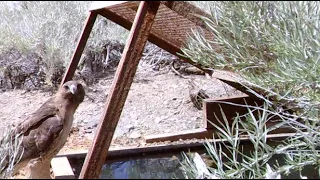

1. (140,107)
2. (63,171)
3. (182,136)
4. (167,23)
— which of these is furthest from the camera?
Result: (140,107)

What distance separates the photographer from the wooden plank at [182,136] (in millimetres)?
4992

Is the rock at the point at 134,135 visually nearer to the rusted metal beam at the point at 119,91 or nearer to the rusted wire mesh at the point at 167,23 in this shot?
the rusted wire mesh at the point at 167,23

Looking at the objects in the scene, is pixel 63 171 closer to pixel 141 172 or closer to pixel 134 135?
pixel 141 172

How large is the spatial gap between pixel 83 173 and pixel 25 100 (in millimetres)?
2401

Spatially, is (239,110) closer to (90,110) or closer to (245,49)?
(90,110)

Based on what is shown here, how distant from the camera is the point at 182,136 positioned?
5.08 m

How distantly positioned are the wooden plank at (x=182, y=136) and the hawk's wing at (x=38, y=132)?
1.75m

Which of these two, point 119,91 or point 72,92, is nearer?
point 119,91

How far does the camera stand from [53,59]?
17.9 ft

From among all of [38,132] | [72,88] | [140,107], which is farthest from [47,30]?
[38,132]

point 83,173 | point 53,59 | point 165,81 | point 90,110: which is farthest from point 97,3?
point 165,81

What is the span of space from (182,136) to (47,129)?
1.98 meters

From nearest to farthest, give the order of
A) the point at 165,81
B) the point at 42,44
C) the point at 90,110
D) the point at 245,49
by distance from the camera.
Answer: the point at 245,49, the point at 90,110, the point at 42,44, the point at 165,81

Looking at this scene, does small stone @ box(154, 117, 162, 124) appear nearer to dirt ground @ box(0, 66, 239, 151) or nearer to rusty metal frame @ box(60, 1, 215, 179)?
dirt ground @ box(0, 66, 239, 151)
